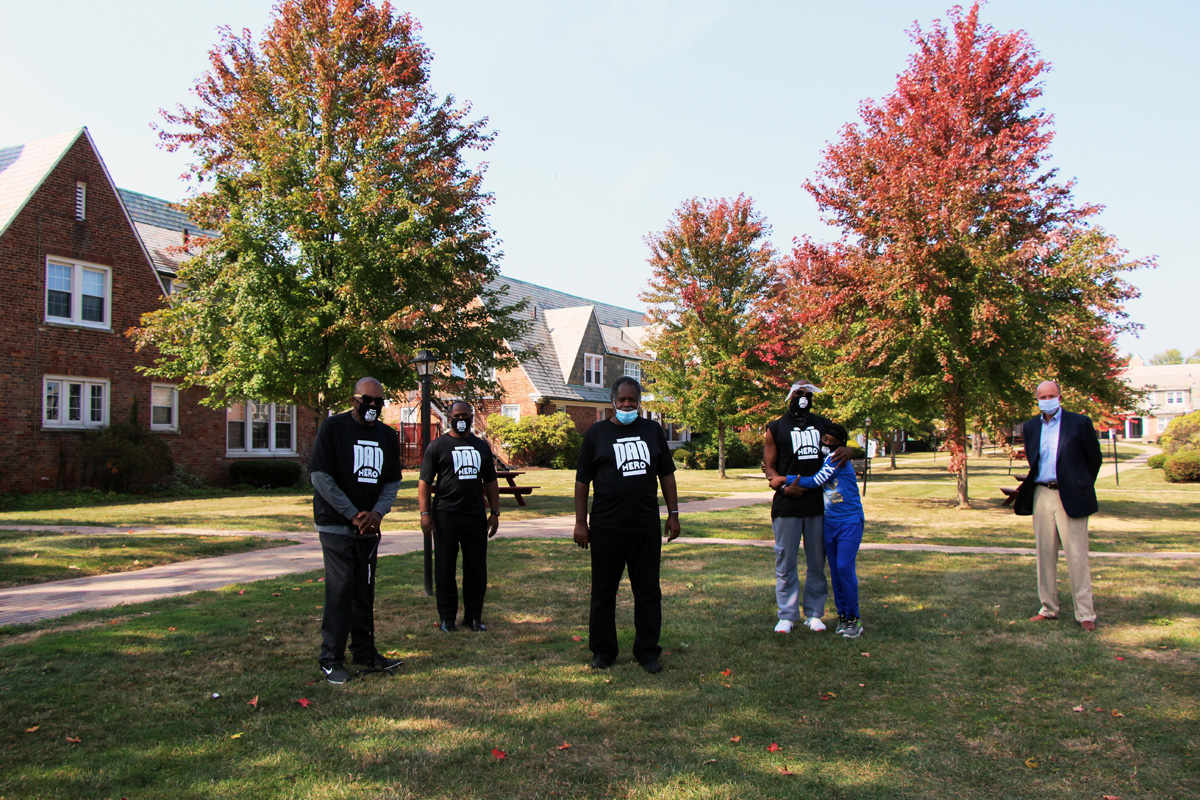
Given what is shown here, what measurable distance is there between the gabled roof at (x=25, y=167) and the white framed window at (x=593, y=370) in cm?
2535

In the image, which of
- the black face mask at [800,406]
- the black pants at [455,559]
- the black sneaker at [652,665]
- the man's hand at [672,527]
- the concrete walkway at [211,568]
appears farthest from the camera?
the concrete walkway at [211,568]

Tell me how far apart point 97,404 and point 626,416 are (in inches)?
804

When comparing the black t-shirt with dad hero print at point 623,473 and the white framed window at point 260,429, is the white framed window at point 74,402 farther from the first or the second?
the black t-shirt with dad hero print at point 623,473

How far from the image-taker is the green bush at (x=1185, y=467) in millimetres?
26078

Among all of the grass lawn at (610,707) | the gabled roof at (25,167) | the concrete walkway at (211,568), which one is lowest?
the grass lawn at (610,707)

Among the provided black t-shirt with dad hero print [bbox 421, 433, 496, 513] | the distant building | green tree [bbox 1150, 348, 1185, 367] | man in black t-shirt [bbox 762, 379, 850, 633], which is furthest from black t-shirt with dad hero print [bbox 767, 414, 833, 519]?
green tree [bbox 1150, 348, 1185, 367]

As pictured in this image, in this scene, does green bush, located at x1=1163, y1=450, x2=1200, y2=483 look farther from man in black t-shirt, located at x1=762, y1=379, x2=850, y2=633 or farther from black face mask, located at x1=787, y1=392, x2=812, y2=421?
black face mask, located at x1=787, y1=392, x2=812, y2=421

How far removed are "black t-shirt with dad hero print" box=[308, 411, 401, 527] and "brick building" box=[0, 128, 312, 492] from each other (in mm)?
16252

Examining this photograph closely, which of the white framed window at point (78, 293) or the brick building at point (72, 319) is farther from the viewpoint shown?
the white framed window at point (78, 293)

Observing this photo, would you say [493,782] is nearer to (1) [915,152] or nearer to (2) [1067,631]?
(2) [1067,631]

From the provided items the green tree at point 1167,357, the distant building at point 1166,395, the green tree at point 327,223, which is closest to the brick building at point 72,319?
the green tree at point 327,223

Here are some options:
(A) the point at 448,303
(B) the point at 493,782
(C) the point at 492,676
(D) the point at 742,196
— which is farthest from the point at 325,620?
(D) the point at 742,196

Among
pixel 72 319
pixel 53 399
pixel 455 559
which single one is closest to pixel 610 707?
pixel 455 559

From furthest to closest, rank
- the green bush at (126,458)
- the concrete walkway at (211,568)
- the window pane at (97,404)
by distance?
the window pane at (97,404) → the green bush at (126,458) → the concrete walkway at (211,568)
